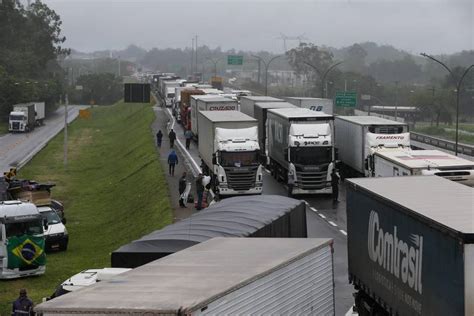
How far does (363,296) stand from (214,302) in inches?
371

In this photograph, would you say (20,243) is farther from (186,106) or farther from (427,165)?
(186,106)

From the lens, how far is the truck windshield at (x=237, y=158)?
42750mm

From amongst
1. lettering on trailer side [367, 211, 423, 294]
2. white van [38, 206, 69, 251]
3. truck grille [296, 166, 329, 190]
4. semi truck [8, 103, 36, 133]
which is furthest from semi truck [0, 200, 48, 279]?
semi truck [8, 103, 36, 133]


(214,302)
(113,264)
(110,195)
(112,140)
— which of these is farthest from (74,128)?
(214,302)

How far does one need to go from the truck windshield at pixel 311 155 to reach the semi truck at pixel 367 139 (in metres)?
2.17

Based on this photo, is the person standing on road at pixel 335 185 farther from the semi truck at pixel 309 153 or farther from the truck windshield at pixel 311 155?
the truck windshield at pixel 311 155

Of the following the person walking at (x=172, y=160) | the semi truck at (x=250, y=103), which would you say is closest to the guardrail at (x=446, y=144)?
the semi truck at (x=250, y=103)

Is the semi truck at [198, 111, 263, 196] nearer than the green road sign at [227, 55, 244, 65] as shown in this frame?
Yes

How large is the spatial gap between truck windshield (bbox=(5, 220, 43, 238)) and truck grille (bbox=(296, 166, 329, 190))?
1435cm

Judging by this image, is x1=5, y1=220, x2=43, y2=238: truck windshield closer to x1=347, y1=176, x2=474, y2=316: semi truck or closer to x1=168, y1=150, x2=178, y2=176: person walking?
x1=347, y1=176, x2=474, y2=316: semi truck

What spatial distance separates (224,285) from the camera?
13.4 metres

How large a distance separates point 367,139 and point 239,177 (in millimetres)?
6992

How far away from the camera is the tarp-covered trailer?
2017 centimetres

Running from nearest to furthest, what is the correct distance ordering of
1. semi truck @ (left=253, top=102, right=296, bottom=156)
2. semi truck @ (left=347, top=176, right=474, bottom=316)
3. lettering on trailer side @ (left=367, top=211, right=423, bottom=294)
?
semi truck @ (left=347, top=176, right=474, bottom=316)
lettering on trailer side @ (left=367, top=211, right=423, bottom=294)
semi truck @ (left=253, top=102, right=296, bottom=156)
